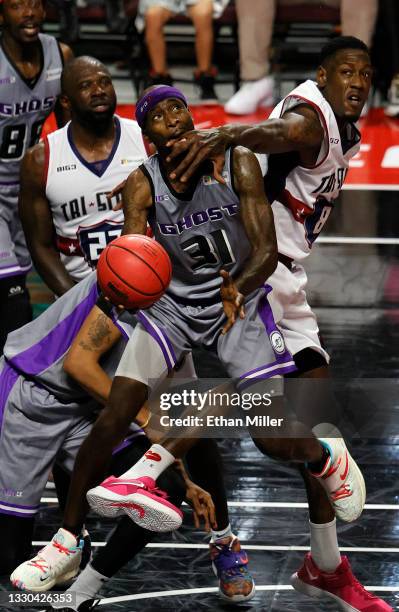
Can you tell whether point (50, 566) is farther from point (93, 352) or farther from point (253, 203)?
point (253, 203)

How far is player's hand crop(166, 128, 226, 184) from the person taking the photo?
4.93 metres

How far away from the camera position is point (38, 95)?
23.6 feet

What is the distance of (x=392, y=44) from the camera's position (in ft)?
38.4

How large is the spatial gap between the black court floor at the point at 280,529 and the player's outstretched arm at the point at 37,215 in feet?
3.72

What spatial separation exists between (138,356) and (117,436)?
305 millimetres

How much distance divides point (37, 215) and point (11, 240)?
0.87 m

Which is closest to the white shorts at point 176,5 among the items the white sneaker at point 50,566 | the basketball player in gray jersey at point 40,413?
the basketball player in gray jersey at point 40,413

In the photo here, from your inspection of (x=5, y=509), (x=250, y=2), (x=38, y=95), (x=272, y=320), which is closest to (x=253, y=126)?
(x=272, y=320)

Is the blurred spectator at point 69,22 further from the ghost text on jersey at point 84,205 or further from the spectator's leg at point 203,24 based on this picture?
the ghost text on jersey at point 84,205

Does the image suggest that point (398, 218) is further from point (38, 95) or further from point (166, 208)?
point (166, 208)

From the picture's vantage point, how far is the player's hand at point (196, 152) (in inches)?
194

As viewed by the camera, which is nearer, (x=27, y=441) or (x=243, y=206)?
(x=243, y=206)

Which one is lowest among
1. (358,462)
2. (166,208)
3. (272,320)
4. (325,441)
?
(358,462)

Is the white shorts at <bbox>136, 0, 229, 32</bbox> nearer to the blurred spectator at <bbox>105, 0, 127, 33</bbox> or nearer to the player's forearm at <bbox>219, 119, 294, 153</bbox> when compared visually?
the blurred spectator at <bbox>105, 0, 127, 33</bbox>
